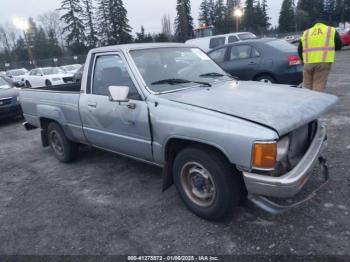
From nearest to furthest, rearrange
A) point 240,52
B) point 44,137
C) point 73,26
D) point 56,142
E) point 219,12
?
point 56,142, point 44,137, point 240,52, point 73,26, point 219,12

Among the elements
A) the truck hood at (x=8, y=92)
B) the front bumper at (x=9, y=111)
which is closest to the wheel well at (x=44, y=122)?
the front bumper at (x=9, y=111)

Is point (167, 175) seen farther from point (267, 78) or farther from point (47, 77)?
point (47, 77)

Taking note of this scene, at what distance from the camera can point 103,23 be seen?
5466cm

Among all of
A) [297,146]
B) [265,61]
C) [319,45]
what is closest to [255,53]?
[265,61]

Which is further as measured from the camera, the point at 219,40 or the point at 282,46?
the point at 219,40

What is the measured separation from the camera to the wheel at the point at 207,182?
287 cm

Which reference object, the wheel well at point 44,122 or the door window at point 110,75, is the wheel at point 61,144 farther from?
the door window at point 110,75

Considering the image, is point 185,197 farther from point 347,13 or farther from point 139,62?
point 347,13

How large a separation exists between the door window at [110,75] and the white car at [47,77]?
49.6ft

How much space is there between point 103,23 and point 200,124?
56.7 meters

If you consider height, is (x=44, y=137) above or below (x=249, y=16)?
below

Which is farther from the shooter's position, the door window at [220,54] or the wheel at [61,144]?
the door window at [220,54]

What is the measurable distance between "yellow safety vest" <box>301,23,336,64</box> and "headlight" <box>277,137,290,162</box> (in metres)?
4.53

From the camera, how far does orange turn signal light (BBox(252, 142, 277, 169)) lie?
2.51 m
